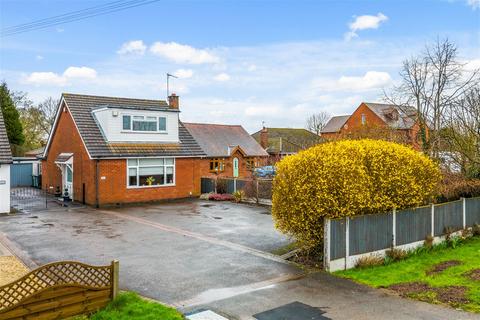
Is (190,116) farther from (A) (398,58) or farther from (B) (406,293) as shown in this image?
(B) (406,293)

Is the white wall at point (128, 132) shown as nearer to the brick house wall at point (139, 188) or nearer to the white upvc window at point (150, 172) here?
the white upvc window at point (150, 172)

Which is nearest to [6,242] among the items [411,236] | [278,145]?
[411,236]

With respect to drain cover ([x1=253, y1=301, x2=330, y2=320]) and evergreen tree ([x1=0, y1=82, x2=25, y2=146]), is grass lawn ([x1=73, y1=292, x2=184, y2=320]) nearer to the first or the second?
drain cover ([x1=253, y1=301, x2=330, y2=320])

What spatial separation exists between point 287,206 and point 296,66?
46.7 feet

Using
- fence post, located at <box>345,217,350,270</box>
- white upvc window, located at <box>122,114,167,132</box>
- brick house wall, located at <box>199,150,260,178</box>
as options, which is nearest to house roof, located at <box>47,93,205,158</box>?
white upvc window, located at <box>122,114,167,132</box>

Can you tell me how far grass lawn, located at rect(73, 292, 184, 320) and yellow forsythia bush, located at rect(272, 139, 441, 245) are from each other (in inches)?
181

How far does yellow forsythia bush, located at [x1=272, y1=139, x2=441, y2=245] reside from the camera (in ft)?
33.5

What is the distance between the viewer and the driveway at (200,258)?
7.93 m

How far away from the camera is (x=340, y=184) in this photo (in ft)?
33.4

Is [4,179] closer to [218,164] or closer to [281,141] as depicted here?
[218,164]

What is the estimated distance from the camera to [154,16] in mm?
18641

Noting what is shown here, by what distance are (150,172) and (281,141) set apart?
94.3ft

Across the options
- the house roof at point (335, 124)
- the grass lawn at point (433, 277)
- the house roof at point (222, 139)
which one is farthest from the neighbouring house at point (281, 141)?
the grass lawn at point (433, 277)

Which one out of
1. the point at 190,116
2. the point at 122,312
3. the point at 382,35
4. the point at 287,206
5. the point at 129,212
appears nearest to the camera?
the point at 122,312
